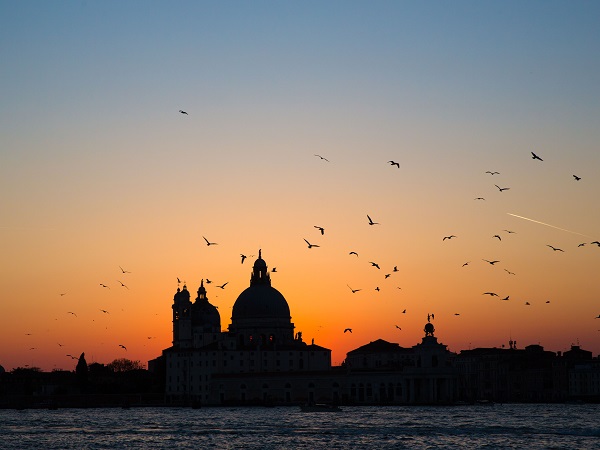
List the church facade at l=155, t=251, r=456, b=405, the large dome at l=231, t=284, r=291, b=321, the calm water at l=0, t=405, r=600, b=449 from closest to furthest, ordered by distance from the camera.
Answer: the calm water at l=0, t=405, r=600, b=449
the church facade at l=155, t=251, r=456, b=405
the large dome at l=231, t=284, r=291, b=321

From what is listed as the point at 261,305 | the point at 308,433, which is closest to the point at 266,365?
the point at 261,305

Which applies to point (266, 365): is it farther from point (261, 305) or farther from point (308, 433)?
point (308, 433)

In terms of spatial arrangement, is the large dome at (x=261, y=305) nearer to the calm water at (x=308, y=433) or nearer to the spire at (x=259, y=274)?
the spire at (x=259, y=274)

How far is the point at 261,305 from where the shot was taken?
141000mm

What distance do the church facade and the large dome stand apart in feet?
0.35

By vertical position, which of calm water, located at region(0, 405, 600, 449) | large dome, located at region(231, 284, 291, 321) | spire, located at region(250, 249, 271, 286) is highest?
spire, located at region(250, 249, 271, 286)

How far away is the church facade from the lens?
128 m

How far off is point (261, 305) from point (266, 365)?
23.2 ft

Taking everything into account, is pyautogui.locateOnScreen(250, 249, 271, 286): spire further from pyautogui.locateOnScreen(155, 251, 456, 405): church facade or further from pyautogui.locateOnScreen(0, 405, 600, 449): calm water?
pyautogui.locateOnScreen(0, 405, 600, 449): calm water

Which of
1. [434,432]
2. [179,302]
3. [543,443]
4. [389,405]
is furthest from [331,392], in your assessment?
[543,443]

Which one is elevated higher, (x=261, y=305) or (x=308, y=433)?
(x=261, y=305)

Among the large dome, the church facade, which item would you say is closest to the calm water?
the church facade

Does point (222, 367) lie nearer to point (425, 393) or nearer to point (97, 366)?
point (425, 393)

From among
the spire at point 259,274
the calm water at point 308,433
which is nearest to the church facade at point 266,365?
the spire at point 259,274
